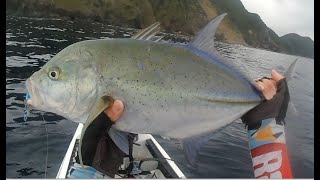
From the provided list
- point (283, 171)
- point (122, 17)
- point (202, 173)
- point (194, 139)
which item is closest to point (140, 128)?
point (194, 139)

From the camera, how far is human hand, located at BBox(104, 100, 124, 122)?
5.30 feet

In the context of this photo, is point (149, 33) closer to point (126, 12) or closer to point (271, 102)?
point (271, 102)

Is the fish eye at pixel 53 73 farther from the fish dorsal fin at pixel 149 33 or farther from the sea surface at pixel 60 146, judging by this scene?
the sea surface at pixel 60 146

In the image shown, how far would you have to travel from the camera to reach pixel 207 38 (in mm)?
1688

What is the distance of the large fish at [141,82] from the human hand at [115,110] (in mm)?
24

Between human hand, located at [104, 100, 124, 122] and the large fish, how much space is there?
0.08 ft

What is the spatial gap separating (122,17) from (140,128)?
45.0 m

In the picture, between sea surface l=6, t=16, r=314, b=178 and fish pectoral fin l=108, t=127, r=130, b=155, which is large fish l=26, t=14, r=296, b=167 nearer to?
fish pectoral fin l=108, t=127, r=130, b=155

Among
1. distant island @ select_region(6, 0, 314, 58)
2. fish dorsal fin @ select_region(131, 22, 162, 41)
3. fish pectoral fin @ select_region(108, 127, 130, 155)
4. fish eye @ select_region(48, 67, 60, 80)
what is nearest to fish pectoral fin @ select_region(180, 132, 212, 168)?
fish pectoral fin @ select_region(108, 127, 130, 155)

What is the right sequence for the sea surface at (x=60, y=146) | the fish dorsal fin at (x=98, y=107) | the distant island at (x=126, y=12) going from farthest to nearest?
the distant island at (x=126, y=12), the sea surface at (x=60, y=146), the fish dorsal fin at (x=98, y=107)

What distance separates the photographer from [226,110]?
1807mm

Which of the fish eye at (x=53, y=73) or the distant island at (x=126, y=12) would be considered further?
the distant island at (x=126, y=12)

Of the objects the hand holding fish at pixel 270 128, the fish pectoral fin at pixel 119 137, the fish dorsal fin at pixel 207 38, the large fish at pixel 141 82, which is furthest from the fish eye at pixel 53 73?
the hand holding fish at pixel 270 128

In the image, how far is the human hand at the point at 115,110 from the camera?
1616mm
